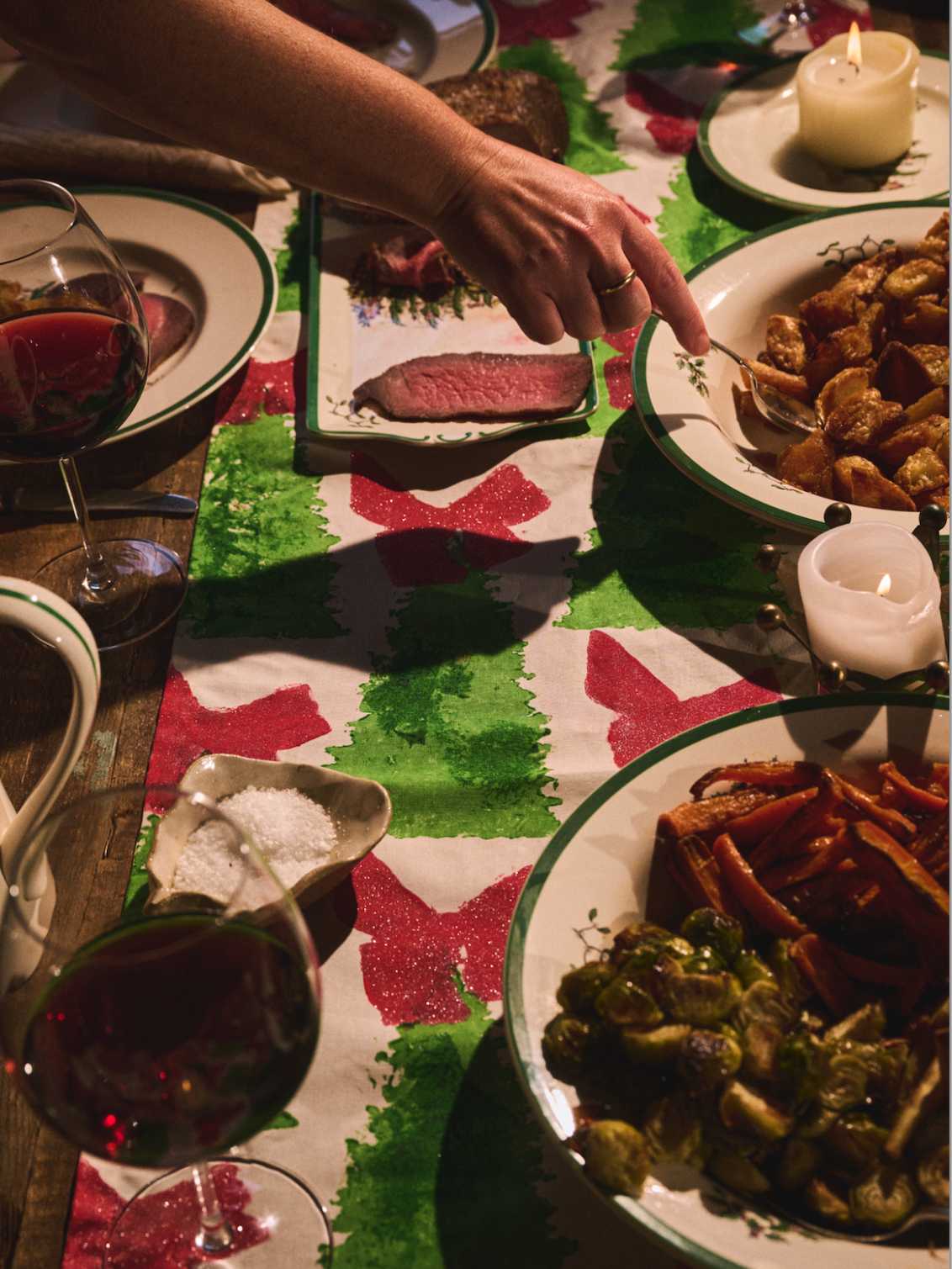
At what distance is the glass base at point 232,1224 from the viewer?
849 mm

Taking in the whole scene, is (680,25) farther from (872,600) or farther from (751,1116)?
(751,1116)

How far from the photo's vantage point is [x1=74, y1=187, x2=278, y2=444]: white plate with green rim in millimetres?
1515

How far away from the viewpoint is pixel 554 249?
52.3 inches

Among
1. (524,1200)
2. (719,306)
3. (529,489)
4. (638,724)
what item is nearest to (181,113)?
(529,489)

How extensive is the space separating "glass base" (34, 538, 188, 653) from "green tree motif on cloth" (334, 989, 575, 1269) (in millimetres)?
555

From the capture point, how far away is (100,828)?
0.80 metres

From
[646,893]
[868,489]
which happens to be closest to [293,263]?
[868,489]

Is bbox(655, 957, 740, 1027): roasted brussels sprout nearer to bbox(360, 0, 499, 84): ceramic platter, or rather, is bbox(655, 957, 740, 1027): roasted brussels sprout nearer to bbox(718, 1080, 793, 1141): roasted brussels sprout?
bbox(718, 1080, 793, 1141): roasted brussels sprout

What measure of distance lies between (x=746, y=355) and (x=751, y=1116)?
103 centimetres

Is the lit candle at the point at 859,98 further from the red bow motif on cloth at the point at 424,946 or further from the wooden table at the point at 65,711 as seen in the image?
the red bow motif on cloth at the point at 424,946

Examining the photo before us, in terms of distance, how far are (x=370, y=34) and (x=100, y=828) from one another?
1.78 meters

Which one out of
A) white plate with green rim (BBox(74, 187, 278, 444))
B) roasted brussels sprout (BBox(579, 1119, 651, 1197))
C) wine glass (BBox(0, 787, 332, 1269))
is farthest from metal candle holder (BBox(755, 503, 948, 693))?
white plate with green rim (BBox(74, 187, 278, 444))

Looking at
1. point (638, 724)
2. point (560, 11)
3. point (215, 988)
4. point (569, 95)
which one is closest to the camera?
point (215, 988)

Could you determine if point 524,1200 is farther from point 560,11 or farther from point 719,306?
point 560,11
